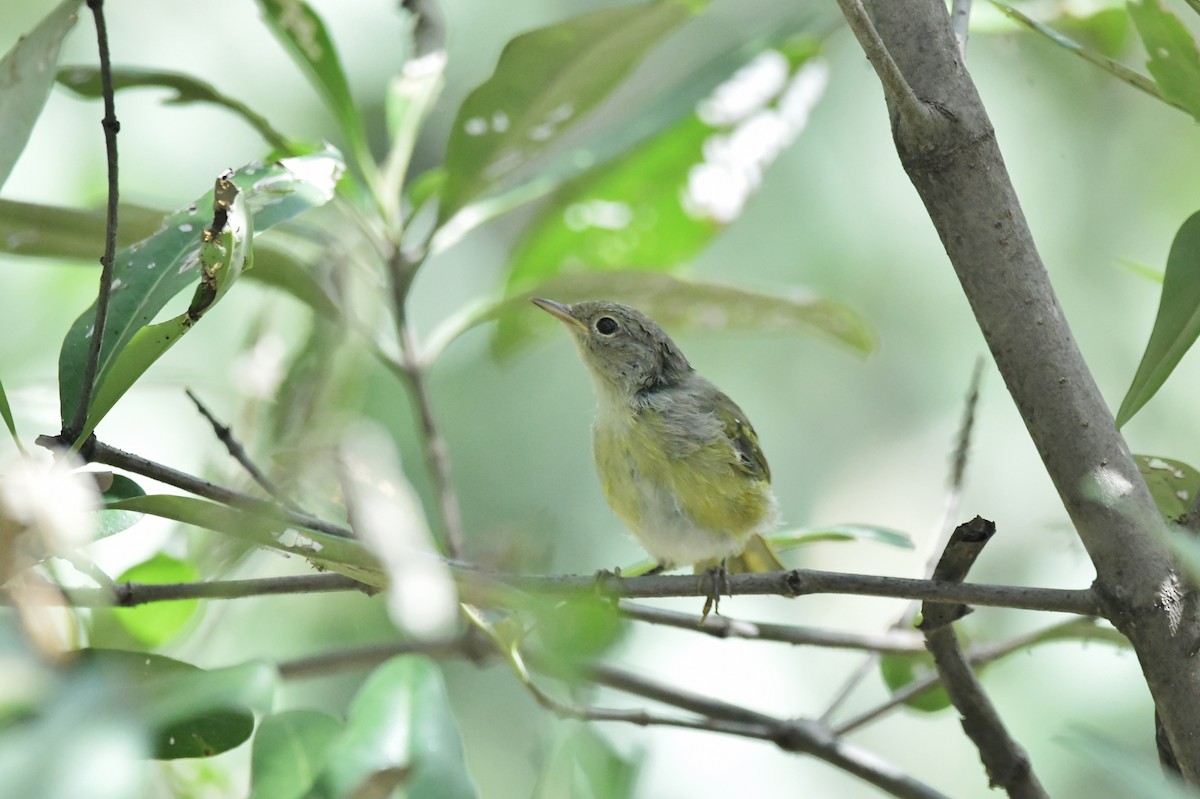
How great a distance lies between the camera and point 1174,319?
5.84 feet

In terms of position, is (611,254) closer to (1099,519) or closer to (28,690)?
(1099,519)

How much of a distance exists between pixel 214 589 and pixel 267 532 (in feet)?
0.80

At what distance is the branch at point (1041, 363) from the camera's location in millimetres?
1644

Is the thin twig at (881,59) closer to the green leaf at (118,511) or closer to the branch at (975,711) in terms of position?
the branch at (975,711)

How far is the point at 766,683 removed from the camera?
4.50 m

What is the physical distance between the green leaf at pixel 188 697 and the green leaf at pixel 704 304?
1.72 meters

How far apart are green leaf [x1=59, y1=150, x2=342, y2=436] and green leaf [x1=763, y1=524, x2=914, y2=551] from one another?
1.27 m

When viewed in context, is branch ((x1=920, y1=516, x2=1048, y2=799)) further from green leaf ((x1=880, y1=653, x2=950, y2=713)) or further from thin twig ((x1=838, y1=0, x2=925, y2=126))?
thin twig ((x1=838, y1=0, x2=925, y2=126))

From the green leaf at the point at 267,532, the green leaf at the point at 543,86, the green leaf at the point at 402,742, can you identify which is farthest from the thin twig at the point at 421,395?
the green leaf at the point at 267,532

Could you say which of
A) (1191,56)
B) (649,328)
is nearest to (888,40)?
(1191,56)

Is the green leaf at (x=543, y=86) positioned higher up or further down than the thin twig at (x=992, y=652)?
higher up

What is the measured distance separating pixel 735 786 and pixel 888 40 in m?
3.00

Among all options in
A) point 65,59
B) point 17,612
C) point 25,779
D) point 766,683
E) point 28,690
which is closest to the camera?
point 25,779

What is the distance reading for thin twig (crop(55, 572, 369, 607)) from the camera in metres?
1.75
